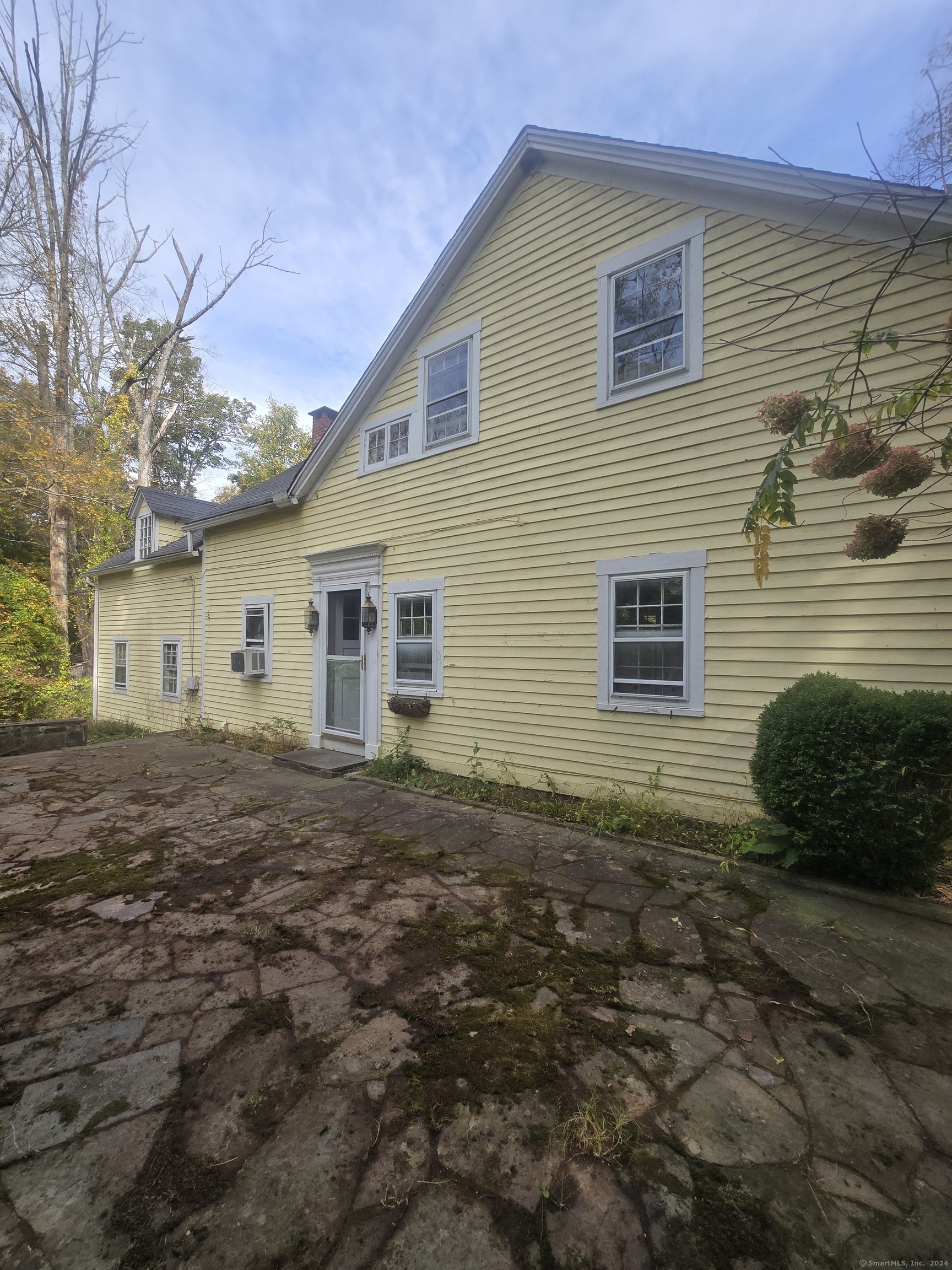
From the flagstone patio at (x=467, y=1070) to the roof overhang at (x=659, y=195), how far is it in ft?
12.4

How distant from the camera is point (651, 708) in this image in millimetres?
4762

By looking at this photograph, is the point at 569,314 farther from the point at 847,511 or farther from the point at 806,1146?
the point at 806,1146

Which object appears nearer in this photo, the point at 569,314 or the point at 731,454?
the point at 731,454

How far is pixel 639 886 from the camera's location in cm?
346

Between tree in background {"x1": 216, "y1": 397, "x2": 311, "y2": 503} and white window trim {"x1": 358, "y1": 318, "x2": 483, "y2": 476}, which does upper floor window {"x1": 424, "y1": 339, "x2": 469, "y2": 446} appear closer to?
white window trim {"x1": 358, "y1": 318, "x2": 483, "y2": 476}

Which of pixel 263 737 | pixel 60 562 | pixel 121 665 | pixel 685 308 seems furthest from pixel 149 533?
pixel 685 308

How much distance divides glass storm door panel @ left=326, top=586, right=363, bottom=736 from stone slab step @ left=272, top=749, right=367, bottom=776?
0.38 meters

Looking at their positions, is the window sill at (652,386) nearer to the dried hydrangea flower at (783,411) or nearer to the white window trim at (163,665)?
the dried hydrangea flower at (783,411)

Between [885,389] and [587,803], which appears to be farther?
[587,803]

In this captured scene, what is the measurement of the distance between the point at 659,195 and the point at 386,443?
4.21m

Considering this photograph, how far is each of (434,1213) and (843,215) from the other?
6.34 m

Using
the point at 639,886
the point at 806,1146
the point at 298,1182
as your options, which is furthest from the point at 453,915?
the point at 806,1146

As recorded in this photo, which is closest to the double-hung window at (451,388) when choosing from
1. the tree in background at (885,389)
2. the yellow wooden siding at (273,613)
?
the yellow wooden siding at (273,613)

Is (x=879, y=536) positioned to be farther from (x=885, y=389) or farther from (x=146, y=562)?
(x=146, y=562)
